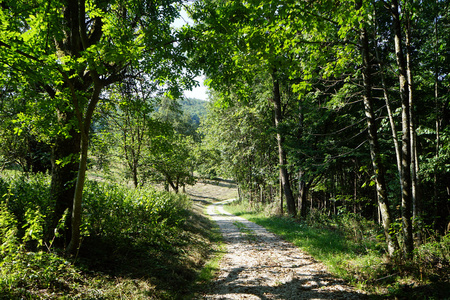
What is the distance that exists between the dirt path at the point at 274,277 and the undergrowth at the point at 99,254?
2.93 ft

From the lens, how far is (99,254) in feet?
17.4

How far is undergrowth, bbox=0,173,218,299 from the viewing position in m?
3.61

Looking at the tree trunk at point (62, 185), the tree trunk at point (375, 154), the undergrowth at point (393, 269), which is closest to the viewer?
the undergrowth at point (393, 269)

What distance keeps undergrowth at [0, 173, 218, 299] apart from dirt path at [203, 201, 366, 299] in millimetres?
892

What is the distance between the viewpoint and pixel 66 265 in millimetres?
4320

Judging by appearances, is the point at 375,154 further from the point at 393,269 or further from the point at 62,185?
the point at 62,185

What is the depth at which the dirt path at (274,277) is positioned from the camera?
15.6ft

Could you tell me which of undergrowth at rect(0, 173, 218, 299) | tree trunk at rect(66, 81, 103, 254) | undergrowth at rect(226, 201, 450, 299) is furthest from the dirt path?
tree trunk at rect(66, 81, 103, 254)

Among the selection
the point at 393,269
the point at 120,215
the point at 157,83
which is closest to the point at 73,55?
the point at 157,83

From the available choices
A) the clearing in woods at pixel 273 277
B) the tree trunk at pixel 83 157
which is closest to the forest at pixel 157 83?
the tree trunk at pixel 83 157

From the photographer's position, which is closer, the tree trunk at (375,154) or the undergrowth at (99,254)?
the undergrowth at (99,254)

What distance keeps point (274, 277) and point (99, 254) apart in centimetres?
421

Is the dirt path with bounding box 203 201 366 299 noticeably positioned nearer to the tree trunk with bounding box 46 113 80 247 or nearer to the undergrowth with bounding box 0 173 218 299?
the undergrowth with bounding box 0 173 218 299

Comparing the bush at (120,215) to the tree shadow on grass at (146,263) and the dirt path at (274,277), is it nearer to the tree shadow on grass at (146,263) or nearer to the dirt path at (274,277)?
the tree shadow on grass at (146,263)
